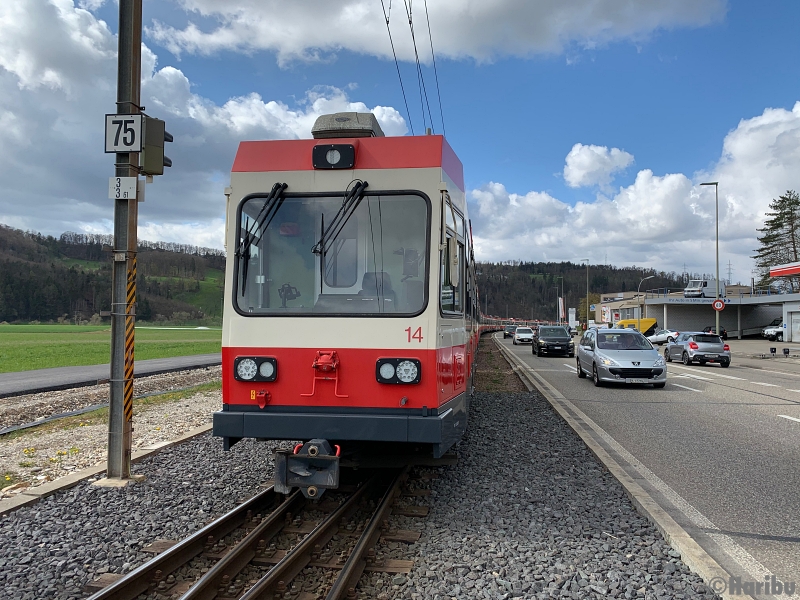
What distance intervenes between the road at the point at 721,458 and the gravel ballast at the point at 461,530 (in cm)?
56

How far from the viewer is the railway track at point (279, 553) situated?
13.1 feet

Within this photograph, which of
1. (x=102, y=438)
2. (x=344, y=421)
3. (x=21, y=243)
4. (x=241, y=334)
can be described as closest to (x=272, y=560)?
(x=344, y=421)

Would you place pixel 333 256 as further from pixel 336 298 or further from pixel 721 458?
pixel 721 458

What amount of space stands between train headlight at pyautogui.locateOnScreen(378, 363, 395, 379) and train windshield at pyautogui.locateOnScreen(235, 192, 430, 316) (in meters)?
0.44

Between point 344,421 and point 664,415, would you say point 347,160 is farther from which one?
point 664,415

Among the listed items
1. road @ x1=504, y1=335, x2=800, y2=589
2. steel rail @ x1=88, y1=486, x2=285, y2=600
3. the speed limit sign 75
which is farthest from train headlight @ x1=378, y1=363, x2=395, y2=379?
the speed limit sign 75

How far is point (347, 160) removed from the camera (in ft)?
18.6

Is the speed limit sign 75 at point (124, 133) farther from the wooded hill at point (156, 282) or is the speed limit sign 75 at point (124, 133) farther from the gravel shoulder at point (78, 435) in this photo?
the wooded hill at point (156, 282)

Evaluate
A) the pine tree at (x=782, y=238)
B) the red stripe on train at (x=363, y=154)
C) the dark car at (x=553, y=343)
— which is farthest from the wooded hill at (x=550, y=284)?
the red stripe on train at (x=363, y=154)

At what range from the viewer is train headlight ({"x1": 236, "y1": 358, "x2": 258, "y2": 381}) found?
550cm

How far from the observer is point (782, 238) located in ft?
264

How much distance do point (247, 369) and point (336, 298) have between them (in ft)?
3.21

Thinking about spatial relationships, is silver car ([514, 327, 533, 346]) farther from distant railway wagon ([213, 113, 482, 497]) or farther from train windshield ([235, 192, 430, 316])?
train windshield ([235, 192, 430, 316])

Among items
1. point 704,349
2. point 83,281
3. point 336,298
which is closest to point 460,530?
point 336,298
